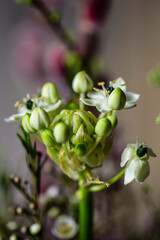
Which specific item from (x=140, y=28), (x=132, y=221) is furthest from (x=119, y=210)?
(x=140, y=28)

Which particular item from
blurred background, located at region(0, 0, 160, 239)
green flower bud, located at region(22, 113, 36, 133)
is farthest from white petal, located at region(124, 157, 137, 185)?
blurred background, located at region(0, 0, 160, 239)

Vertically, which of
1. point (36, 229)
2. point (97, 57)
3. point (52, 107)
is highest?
point (97, 57)

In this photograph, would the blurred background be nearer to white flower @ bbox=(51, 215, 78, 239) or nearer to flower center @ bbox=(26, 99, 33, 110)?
white flower @ bbox=(51, 215, 78, 239)

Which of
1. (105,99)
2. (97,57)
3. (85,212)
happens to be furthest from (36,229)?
(97,57)

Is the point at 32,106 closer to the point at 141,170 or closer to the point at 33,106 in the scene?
the point at 33,106

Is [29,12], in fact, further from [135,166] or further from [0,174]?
[135,166]

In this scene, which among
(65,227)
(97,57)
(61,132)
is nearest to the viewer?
(61,132)

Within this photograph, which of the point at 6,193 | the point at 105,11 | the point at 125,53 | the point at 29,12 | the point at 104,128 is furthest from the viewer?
the point at 125,53
